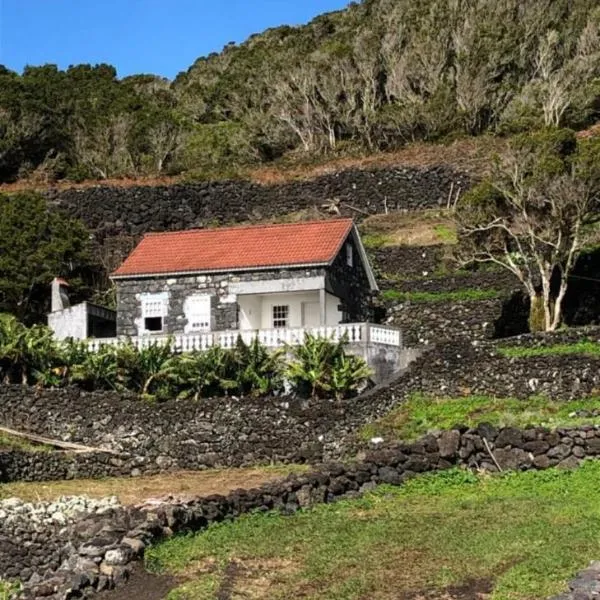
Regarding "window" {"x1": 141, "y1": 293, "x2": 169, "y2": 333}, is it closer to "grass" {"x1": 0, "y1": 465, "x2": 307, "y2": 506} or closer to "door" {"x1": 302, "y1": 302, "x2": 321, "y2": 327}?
"door" {"x1": 302, "y1": 302, "x2": 321, "y2": 327}

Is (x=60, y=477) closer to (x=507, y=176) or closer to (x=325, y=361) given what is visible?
(x=325, y=361)

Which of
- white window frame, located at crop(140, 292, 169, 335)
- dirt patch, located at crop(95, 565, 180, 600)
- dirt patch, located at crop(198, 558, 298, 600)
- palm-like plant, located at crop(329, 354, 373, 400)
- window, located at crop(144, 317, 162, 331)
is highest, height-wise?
white window frame, located at crop(140, 292, 169, 335)

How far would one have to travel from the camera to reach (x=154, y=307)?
35031 millimetres

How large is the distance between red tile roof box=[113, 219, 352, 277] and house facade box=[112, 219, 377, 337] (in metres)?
0.03

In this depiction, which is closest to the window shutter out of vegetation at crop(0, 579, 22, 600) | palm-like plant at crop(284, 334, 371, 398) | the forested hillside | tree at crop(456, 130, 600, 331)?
palm-like plant at crop(284, 334, 371, 398)

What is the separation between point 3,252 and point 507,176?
1925 cm

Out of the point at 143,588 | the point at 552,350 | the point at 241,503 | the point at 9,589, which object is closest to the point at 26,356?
the point at 241,503

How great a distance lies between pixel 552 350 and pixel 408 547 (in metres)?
14.3

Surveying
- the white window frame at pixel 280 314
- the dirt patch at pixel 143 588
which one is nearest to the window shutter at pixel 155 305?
the white window frame at pixel 280 314

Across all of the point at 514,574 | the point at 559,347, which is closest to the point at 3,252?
the point at 559,347

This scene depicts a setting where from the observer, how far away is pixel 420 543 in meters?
15.3

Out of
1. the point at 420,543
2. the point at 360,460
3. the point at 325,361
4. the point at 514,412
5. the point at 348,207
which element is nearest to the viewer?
the point at 420,543

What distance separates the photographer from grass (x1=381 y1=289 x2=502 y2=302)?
124 feet

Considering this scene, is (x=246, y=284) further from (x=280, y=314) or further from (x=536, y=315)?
(x=536, y=315)
